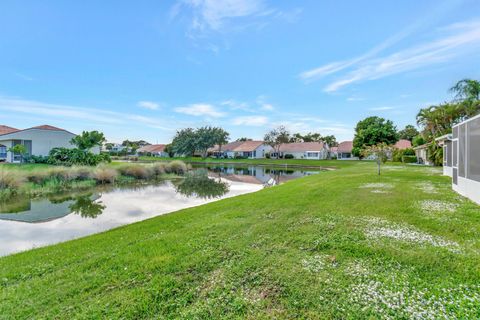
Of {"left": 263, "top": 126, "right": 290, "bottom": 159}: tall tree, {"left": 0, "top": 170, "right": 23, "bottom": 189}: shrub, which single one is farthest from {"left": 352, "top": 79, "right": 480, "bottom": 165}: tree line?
{"left": 263, "top": 126, "right": 290, "bottom": 159}: tall tree

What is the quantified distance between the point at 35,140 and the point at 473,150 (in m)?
35.7

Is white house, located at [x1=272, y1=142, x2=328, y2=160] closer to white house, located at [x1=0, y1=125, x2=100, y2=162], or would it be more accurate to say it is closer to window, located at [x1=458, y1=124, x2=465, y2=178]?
white house, located at [x1=0, y1=125, x2=100, y2=162]

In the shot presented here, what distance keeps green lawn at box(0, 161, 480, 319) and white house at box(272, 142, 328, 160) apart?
52.0 meters

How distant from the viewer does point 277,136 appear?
58344 mm

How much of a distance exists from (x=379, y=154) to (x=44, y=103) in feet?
103

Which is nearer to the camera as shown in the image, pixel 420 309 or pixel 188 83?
Answer: pixel 420 309

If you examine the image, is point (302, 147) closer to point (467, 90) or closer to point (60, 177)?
point (467, 90)

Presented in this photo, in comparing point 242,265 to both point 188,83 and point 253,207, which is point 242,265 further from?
point 188,83

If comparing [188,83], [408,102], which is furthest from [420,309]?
[408,102]

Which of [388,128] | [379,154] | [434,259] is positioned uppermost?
[388,128]

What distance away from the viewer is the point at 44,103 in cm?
2489

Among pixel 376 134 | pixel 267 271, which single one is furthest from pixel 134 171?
pixel 376 134

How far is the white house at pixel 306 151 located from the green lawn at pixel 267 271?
5196cm

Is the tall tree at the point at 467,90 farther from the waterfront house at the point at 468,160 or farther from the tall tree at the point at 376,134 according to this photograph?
the tall tree at the point at 376,134
